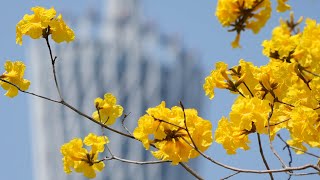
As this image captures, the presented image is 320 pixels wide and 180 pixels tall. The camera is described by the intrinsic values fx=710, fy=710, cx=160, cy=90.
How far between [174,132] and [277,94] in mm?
493

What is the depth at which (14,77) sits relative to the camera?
2.33 meters

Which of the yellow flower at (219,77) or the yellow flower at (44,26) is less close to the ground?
the yellow flower at (44,26)

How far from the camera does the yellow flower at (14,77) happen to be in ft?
→ 7.59

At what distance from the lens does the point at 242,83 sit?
2.19 meters

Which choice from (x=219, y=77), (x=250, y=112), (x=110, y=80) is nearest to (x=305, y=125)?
(x=250, y=112)

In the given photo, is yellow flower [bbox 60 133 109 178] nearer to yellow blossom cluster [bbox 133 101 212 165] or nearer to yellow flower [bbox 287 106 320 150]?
yellow blossom cluster [bbox 133 101 212 165]

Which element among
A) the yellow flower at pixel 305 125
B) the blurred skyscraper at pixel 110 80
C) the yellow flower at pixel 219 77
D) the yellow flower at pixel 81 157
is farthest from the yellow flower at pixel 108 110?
the blurred skyscraper at pixel 110 80

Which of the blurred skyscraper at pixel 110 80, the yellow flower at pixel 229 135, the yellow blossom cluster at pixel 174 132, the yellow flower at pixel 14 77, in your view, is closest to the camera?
the yellow blossom cluster at pixel 174 132

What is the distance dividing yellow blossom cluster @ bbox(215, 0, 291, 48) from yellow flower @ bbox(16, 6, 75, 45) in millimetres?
508

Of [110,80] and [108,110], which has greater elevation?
[110,80]

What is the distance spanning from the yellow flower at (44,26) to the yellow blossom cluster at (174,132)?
1.58ft

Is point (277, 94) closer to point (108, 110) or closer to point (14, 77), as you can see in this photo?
point (108, 110)

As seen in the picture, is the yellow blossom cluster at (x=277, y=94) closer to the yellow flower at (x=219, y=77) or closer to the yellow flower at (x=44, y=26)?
the yellow flower at (x=219, y=77)

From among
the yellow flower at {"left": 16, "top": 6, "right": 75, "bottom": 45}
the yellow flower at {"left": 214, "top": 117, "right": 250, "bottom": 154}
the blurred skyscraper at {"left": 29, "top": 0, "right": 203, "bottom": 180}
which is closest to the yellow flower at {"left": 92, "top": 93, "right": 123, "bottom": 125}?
the yellow flower at {"left": 16, "top": 6, "right": 75, "bottom": 45}
